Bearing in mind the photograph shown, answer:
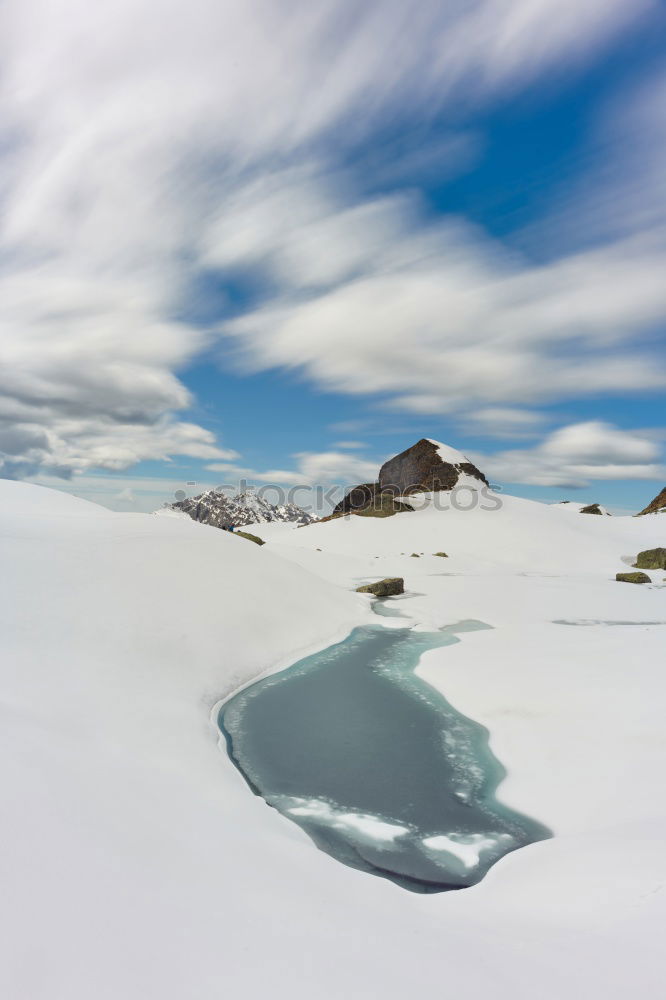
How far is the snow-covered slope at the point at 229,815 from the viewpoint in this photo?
3.63m

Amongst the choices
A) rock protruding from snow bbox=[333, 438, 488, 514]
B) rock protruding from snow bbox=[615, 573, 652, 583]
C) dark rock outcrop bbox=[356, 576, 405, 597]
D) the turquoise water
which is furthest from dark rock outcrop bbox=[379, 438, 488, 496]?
the turquoise water

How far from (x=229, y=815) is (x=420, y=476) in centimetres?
6863

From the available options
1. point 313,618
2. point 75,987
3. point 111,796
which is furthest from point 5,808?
point 313,618

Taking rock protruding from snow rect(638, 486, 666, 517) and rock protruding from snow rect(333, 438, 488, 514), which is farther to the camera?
rock protruding from snow rect(638, 486, 666, 517)

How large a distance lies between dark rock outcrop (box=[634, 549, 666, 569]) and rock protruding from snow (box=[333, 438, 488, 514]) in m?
27.6

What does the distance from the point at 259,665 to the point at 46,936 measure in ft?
37.0

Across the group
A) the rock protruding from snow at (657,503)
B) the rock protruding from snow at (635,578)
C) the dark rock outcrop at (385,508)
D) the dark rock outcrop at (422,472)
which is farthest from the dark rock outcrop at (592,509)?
the rock protruding from snow at (635,578)

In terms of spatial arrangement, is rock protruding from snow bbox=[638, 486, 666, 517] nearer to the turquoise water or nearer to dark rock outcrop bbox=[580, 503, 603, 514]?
dark rock outcrop bbox=[580, 503, 603, 514]

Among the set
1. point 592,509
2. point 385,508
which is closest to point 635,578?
point 385,508

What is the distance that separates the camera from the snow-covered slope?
11.9ft

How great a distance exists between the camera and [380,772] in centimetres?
852

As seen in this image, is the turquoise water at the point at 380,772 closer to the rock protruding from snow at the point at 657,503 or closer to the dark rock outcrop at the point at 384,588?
the dark rock outcrop at the point at 384,588

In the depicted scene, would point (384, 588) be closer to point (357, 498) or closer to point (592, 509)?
point (357, 498)

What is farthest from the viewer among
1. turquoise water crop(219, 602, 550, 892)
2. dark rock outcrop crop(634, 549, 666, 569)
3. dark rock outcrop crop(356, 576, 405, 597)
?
dark rock outcrop crop(634, 549, 666, 569)
